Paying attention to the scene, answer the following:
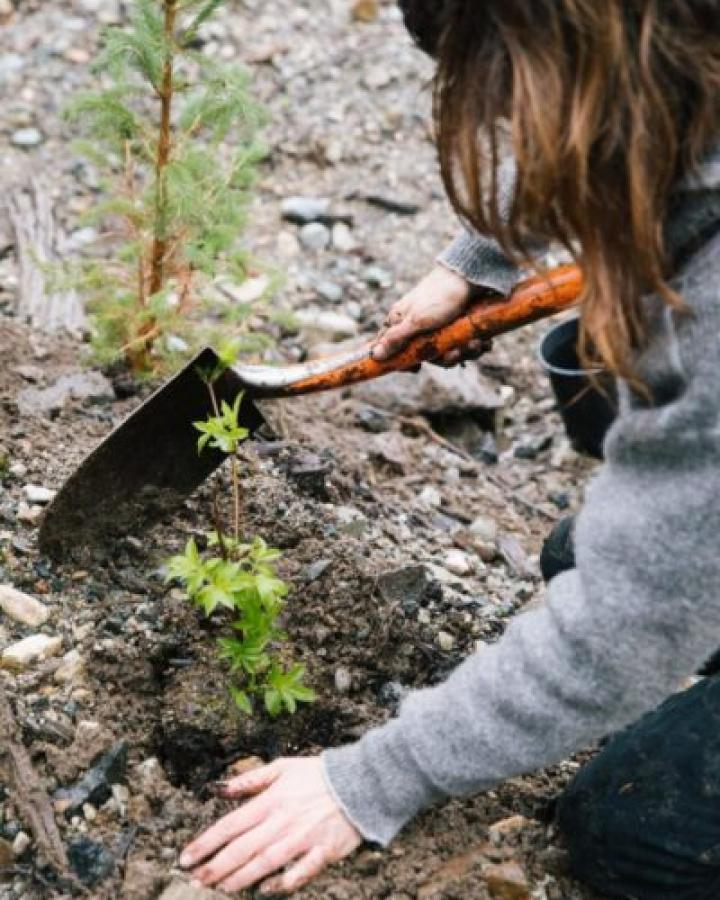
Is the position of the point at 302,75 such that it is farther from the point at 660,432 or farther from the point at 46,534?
the point at 660,432

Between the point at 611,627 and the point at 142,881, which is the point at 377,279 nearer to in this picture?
the point at 142,881

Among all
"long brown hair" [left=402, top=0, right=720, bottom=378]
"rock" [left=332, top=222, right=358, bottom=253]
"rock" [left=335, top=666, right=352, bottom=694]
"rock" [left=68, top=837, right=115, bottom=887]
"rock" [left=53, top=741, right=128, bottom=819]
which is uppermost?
"long brown hair" [left=402, top=0, right=720, bottom=378]

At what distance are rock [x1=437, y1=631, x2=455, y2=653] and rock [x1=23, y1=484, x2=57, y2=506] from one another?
1014 mm

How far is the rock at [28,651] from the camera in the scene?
271 cm

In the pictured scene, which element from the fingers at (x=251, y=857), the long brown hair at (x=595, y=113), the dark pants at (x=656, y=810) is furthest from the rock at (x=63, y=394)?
the long brown hair at (x=595, y=113)

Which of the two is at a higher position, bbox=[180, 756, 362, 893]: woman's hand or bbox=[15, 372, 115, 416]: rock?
bbox=[15, 372, 115, 416]: rock

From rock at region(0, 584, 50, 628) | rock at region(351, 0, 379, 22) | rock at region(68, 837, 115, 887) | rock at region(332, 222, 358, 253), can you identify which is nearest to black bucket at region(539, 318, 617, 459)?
rock at region(332, 222, 358, 253)

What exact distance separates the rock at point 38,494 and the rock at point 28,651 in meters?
0.50

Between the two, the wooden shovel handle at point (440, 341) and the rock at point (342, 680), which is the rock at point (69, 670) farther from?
the wooden shovel handle at point (440, 341)

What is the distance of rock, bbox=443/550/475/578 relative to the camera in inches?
133

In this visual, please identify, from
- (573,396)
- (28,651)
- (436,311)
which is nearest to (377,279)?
(573,396)

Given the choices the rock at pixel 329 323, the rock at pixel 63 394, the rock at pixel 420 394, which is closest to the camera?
the rock at pixel 63 394

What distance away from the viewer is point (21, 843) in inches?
93.2

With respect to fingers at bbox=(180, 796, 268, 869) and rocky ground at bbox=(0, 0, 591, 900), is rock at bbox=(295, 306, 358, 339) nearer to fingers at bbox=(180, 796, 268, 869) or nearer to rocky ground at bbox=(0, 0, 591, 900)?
rocky ground at bbox=(0, 0, 591, 900)
